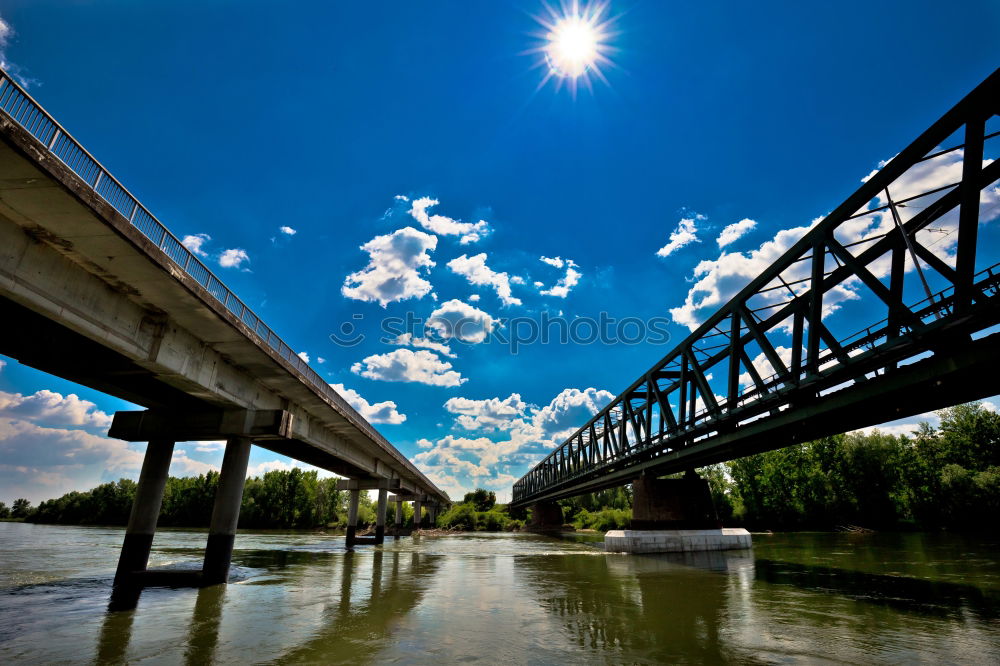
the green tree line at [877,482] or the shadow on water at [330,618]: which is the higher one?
the green tree line at [877,482]

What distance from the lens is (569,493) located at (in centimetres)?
7019

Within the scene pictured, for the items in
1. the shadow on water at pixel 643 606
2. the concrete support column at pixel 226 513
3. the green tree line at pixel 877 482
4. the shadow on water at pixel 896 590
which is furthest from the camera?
the green tree line at pixel 877 482

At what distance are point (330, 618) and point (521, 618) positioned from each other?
4.98m

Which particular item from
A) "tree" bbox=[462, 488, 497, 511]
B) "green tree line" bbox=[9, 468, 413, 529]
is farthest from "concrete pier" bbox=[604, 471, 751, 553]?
"tree" bbox=[462, 488, 497, 511]

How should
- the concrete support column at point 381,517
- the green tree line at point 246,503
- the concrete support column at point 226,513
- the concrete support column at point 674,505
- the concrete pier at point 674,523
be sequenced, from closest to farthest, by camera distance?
the concrete support column at point 226,513 → the concrete pier at point 674,523 → the concrete support column at point 674,505 → the concrete support column at point 381,517 → the green tree line at point 246,503

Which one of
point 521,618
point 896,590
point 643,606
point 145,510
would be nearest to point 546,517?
point 896,590

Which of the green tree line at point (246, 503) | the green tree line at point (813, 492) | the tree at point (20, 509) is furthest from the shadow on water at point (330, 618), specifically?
the tree at point (20, 509)

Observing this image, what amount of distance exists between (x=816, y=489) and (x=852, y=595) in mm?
75457

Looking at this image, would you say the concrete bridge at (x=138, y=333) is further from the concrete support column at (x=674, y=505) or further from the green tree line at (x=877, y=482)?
the green tree line at (x=877, y=482)

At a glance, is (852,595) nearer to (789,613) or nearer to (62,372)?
(789,613)

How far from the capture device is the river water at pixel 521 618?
870 centimetres

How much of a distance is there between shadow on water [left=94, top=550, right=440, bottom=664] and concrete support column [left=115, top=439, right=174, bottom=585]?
133 inches

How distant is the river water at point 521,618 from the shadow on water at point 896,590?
0.08 meters

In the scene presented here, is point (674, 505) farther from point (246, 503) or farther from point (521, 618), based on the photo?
point (246, 503)
